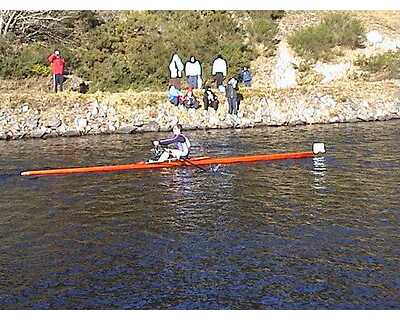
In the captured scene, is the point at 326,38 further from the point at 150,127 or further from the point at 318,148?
the point at 318,148

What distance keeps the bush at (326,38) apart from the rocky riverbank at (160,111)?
34.5 ft

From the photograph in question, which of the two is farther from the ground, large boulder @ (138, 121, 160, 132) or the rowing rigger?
large boulder @ (138, 121, 160, 132)

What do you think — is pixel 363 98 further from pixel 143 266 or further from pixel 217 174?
pixel 143 266

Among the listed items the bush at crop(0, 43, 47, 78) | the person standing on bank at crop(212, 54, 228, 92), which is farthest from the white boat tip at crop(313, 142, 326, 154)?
the bush at crop(0, 43, 47, 78)

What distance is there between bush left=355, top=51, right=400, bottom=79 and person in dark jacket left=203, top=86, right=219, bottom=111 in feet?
48.1

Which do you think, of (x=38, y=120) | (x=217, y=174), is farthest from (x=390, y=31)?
(x=217, y=174)

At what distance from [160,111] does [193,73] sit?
10.2ft

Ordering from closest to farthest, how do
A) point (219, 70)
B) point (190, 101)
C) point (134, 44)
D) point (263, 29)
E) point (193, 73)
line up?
point (190, 101), point (193, 73), point (219, 70), point (134, 44), point (263, 29)

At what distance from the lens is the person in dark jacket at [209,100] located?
122ft

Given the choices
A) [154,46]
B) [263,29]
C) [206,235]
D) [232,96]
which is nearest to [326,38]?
[263,29]

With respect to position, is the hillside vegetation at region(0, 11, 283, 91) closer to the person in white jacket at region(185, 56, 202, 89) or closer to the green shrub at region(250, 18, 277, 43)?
the green shrub at region(250, 18, 277, 43)

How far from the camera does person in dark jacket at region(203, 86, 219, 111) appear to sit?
3731 centimetres

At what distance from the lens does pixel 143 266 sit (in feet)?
47.3

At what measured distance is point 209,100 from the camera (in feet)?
123
